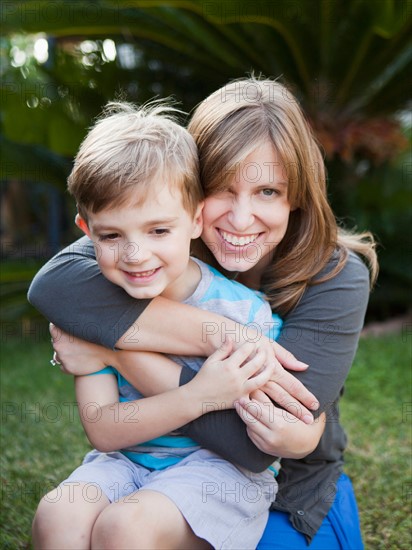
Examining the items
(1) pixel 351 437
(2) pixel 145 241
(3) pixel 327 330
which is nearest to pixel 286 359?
(3) pixel 327 330

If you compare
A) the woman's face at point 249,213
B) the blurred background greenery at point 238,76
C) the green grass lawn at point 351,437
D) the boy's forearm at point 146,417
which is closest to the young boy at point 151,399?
the boy's forearm at point 146,417

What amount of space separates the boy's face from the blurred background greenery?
3.33 m

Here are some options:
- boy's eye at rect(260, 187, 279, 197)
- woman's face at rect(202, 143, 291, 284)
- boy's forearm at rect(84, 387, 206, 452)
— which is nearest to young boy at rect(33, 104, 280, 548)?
boy's forearm at rect(84, 387, 206, 452)

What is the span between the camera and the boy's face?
6.37 feet

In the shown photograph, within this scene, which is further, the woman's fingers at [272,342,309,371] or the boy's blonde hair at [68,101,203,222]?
the woman's fingers at [272,342,309,371]

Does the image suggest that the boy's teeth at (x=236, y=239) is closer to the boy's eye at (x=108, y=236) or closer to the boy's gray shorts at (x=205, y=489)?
the boy's eye at (x=108, y=236)

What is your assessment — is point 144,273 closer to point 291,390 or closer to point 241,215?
point 241,215

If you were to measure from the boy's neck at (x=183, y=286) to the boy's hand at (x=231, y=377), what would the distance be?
0.26 metres

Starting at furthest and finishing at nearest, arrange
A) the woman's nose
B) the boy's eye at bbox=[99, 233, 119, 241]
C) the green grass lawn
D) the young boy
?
the green grass lawn < the woman's nose < the boy's eye at bbox=[99, 233, 119, 241] < the young boy

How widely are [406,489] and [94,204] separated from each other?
1.90 m

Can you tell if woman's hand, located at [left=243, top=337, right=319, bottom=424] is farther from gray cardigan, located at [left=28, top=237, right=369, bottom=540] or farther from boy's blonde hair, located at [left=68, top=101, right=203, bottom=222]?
boy's blonde hair, located at [left=68, top=101, right=203, bottom=222]

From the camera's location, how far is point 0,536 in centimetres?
269

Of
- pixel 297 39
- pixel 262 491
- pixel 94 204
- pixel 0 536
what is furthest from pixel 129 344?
pixel 297 39

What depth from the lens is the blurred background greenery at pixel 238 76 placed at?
213 inches
